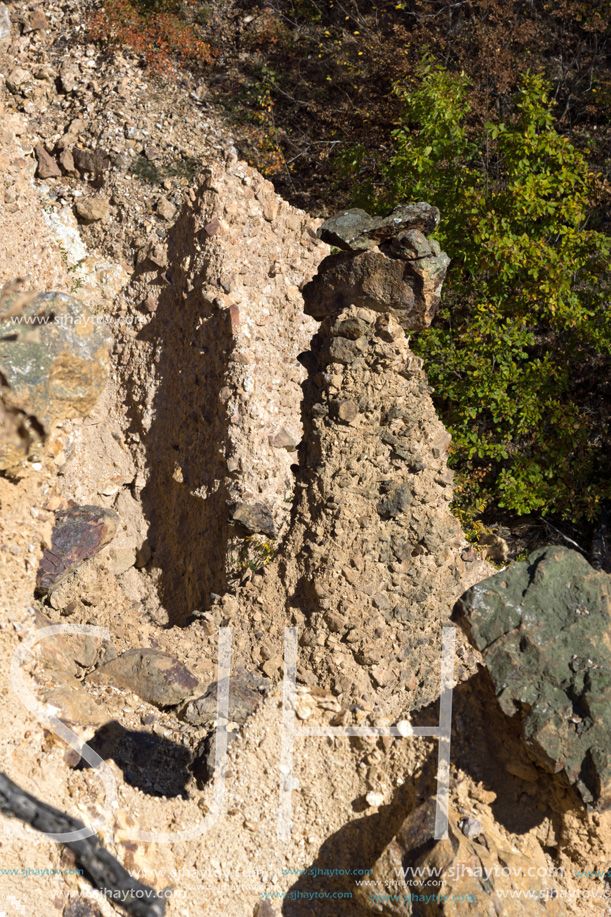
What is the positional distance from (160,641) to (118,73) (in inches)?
247

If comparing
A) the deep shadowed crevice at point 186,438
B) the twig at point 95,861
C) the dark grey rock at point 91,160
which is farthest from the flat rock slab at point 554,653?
the dark grey rock at point 91,160

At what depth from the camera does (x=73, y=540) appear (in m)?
6.27

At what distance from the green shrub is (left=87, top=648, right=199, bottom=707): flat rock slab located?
13.9 feet

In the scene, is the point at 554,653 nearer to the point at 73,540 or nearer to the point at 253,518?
the point at 253,518

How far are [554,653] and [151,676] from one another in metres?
2.34

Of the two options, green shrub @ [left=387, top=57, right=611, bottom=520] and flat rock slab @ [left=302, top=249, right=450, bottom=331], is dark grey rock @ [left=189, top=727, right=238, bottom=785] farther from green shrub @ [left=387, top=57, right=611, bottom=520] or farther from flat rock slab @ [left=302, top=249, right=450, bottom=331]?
green shrub @ [left=387, top=57, right=611, bottom=520]

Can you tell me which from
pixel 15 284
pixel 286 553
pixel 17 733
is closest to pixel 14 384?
pixel 15 284

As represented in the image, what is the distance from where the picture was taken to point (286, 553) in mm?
5117

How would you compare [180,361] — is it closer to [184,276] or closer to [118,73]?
[184,276]

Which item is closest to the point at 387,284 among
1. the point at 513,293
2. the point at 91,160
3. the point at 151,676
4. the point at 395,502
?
the point at 395,502

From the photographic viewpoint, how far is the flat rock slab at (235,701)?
464cm

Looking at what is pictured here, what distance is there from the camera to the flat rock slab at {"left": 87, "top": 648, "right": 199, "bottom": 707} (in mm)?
4918

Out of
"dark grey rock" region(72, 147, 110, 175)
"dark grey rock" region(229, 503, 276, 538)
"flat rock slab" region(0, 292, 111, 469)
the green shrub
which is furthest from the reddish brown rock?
"flat rock slab" region(0, 292, 111, 469)

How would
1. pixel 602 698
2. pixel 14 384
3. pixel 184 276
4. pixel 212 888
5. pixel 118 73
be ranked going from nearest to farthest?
pixel 14 384 → pixel 602 698 → pixel 212 888 → pixel 184 276 → pixel 118 73
